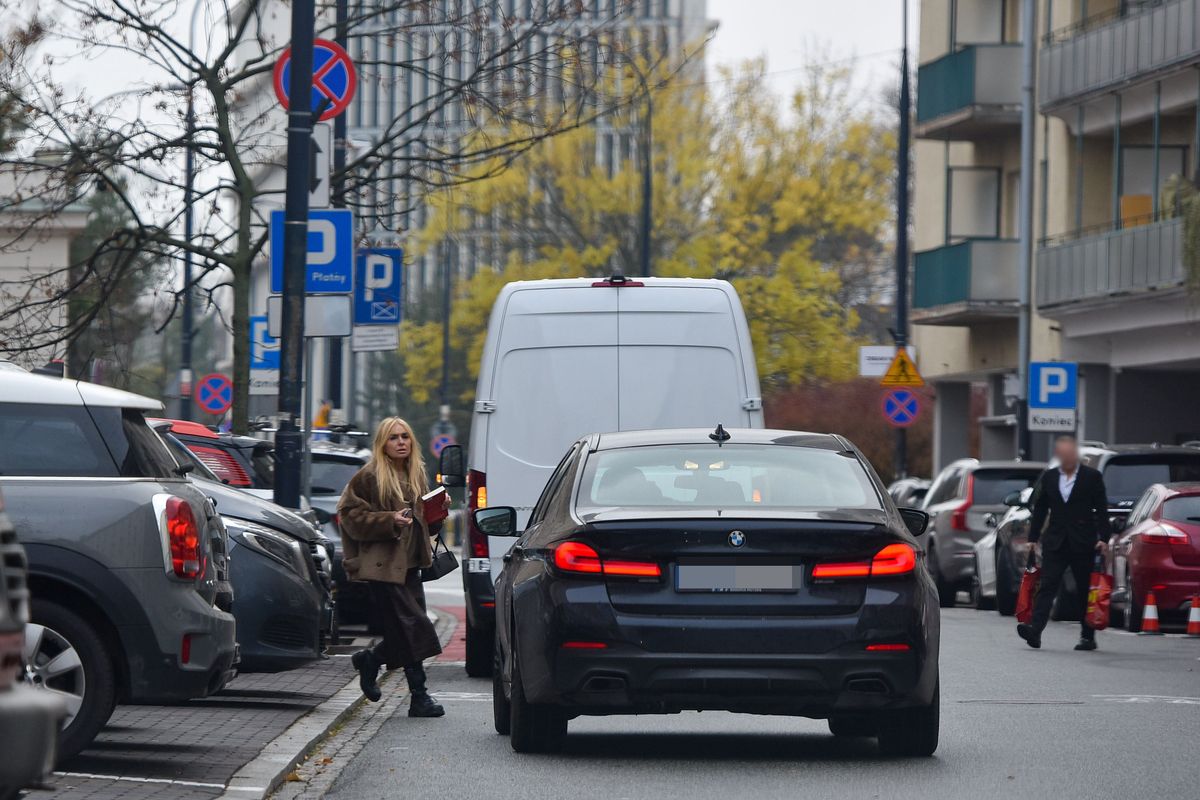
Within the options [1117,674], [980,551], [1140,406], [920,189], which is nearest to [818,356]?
[920,189]

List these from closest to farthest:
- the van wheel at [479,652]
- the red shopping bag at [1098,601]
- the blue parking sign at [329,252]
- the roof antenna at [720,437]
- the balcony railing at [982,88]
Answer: the roof antenna at [720,437] < the van wheel at [479,652] < the blue parking sign at [329,252] < the red shopping bag at [1098,601] < the balcony railing at [982,88]

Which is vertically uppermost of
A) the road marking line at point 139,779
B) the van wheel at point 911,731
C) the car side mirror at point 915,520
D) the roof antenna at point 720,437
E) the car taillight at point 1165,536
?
the roof antenna at point 720,437

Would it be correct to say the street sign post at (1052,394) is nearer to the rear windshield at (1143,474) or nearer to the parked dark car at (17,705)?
the rear windshield at (1143,474)

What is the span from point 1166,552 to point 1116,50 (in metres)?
17.4

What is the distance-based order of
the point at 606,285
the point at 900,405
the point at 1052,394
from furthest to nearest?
1. the point at 900,405
2. the point at 1052,394
3. the point at 606,285

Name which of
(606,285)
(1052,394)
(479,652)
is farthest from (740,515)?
(1052,394)

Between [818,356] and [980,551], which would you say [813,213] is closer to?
[818,356]

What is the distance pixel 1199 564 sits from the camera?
20766 mm

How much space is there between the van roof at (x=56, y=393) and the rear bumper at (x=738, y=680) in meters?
2.11

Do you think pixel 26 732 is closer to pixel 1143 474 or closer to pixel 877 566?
pixel 877 566

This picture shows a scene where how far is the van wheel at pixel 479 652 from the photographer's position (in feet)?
50.3

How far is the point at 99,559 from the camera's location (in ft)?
31.2

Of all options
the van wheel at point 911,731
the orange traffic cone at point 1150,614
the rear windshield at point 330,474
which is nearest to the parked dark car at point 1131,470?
the orange traffic cone at point 1150,614

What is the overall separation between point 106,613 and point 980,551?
1739 centimetres
